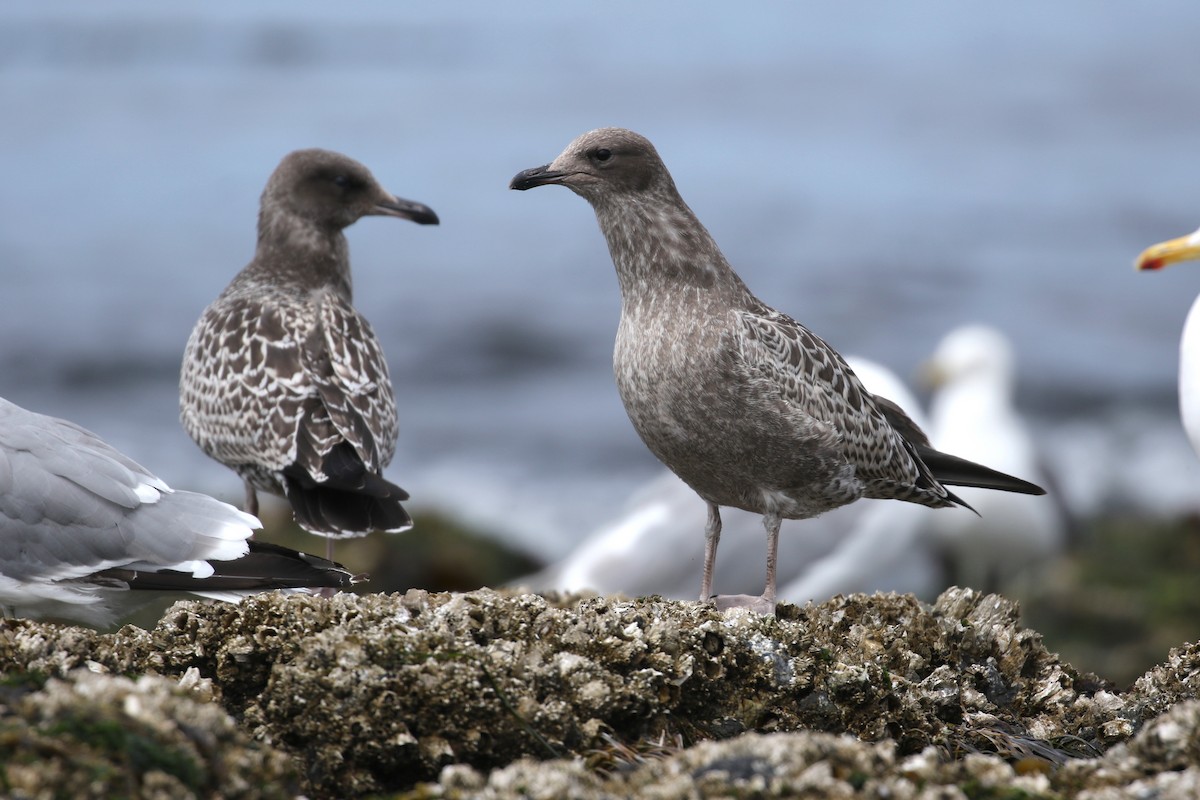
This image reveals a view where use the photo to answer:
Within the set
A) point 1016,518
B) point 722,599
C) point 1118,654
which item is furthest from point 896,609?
point 1016,518

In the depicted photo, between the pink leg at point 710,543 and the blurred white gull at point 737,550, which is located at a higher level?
the blurred white gull at point 737,550

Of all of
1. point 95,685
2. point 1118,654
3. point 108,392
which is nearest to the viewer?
point 95,685

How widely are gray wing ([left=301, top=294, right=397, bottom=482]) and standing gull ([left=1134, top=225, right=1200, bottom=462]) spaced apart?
3.56m

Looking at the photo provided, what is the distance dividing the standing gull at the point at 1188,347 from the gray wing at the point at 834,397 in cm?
143

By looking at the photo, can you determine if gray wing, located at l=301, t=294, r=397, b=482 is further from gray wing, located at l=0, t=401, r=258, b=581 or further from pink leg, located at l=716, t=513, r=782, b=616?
pink leg, located at l=716, t=513, r=782, b=616

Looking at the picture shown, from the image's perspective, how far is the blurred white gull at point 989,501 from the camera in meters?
→ 11.6

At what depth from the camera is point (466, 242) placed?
23578 millimetres

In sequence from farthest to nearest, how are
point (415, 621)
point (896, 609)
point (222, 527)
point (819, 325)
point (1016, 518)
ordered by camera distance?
point (819, 325)
point (1016, 518)
point (222, 527)
point (896, 609)
point (415, 621)

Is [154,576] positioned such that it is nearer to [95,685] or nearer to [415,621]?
[415,621]

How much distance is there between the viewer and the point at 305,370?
21.4 feet

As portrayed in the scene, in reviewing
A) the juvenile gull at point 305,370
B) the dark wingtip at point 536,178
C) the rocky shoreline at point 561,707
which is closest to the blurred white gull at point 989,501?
the juvenile gull at point 305,370

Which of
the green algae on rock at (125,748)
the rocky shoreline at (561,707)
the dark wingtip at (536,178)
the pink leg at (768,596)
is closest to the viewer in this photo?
the green algae on rock at (125,748)

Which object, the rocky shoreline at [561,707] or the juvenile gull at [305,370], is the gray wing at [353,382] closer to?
the juvenile gull at [305,370]

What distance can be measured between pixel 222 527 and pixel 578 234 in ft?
64.6
